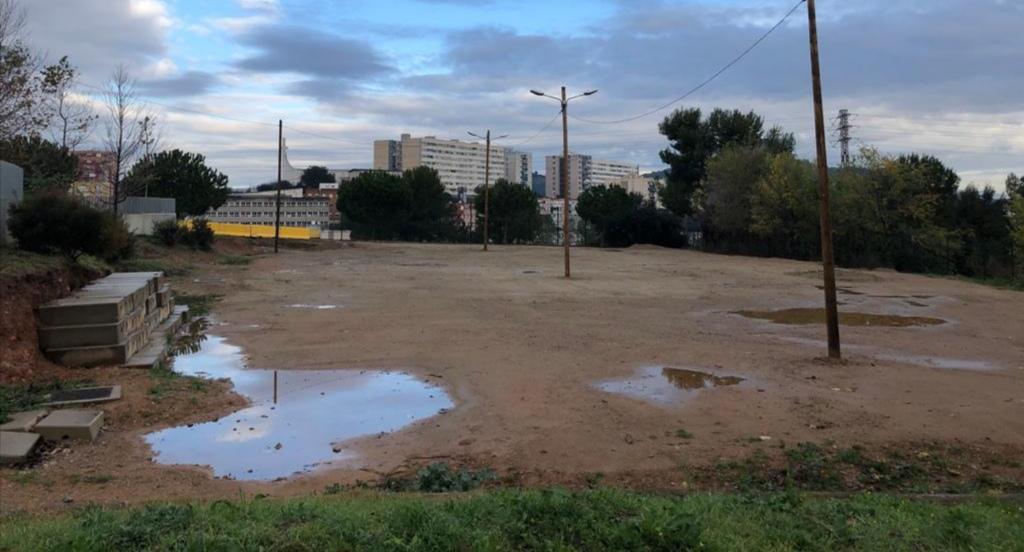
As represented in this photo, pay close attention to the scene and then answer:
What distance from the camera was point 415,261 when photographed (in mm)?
44469

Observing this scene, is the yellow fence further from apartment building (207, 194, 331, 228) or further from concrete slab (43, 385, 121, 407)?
concrete slab (43, 385, 121, 407)

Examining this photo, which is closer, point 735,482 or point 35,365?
point 735,482

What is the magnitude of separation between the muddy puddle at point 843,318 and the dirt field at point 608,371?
7.0 inches

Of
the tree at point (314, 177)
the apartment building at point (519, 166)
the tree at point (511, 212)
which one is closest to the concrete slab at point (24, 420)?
the tree at point (511, 212)

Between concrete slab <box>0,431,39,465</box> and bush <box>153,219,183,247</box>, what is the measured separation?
1414 inches

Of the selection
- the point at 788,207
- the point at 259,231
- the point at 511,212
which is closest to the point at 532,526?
the point at 788,207

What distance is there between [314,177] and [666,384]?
142m

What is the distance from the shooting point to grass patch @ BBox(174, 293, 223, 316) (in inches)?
802

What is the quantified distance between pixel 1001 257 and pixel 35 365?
49307 mm

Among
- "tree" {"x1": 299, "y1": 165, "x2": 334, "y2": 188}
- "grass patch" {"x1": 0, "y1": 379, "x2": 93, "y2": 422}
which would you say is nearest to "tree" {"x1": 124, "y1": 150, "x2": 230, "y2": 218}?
"grass patch" {"x1": 0, "y1": 379, "x2": 93, "y2": 422}

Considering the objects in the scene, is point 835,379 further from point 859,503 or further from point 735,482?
point 859,503

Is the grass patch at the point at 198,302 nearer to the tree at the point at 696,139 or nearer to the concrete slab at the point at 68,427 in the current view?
the concrete slab at the point at 68,427

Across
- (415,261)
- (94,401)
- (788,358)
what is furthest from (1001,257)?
(94,401)

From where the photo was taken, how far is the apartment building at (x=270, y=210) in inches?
4003
